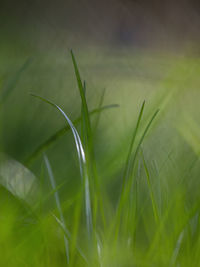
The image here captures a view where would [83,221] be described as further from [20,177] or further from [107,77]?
[107,77]

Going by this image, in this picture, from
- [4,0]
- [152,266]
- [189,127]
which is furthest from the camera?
[4,0]

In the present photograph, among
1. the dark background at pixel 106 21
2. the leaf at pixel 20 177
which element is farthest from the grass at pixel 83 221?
the dark background at pixel 106 21

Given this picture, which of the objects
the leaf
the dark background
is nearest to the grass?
the leaf

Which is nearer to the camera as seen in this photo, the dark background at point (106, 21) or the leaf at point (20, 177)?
the leaf at point (20, 177)

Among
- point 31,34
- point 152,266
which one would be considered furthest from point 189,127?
point 31,34

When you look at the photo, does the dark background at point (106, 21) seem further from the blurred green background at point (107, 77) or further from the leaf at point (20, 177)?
the leaf at point (20, 177)

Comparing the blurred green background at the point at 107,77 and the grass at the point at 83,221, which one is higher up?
the blurred green background at the point at 107,77

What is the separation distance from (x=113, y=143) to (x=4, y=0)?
0.86ft

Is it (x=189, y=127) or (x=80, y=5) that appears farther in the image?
(x=80, y=5)

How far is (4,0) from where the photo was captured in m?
0.46

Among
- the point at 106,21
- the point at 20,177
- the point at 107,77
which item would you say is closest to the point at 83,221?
the point at 20,177

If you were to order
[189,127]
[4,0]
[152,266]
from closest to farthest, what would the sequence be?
[152,266]
[189,127]
[4,0]

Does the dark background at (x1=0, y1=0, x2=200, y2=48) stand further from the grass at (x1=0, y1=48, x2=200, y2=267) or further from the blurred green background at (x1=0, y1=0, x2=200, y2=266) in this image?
the grass at (x1=0, y1=48, x2=200, y2=267)

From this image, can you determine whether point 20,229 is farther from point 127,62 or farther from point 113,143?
point 127,62
